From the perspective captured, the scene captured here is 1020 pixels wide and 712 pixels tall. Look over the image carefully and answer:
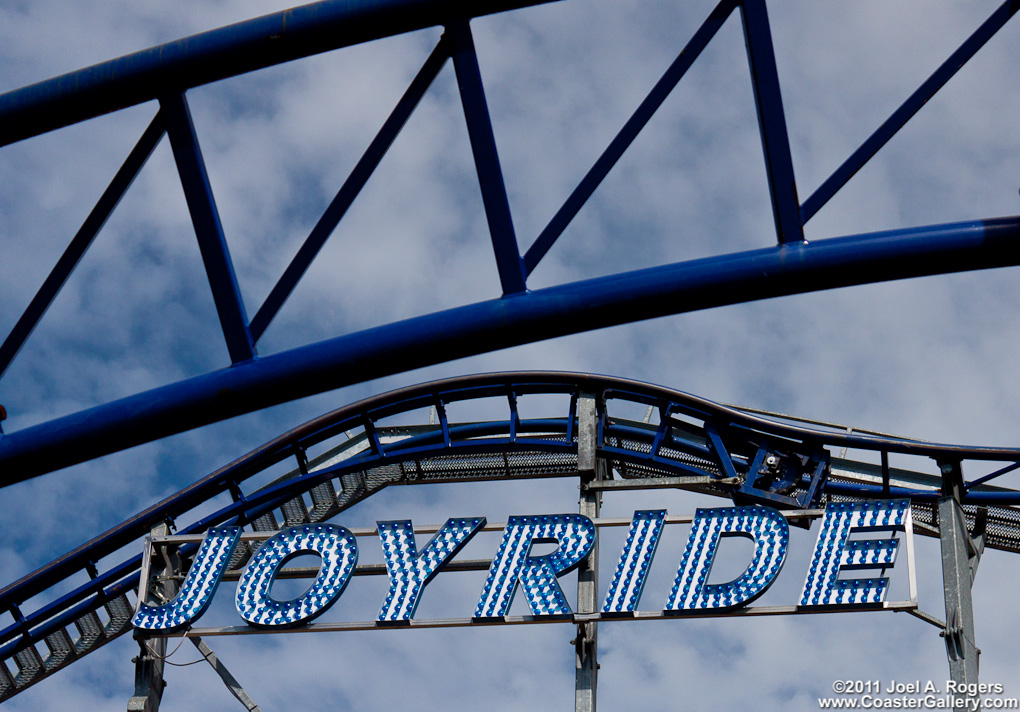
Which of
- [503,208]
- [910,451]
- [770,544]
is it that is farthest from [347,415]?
[503,208]

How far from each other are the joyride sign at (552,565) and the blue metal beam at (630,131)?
10.1m

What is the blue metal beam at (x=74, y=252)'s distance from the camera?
15.2 ft

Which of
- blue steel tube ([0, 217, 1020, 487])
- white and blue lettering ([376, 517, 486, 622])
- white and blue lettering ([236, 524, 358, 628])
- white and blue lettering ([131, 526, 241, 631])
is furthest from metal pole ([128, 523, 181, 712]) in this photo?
blue steel tube ([0, 217, 1020, 487])

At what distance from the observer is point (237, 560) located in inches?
765

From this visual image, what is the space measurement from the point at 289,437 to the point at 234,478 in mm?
1026

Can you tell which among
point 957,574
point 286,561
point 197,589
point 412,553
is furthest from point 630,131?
point 197,589

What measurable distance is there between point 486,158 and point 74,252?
5.49 ft

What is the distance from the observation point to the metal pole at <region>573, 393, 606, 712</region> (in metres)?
14.0

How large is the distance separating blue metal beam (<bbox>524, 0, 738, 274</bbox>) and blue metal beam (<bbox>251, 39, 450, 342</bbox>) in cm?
69

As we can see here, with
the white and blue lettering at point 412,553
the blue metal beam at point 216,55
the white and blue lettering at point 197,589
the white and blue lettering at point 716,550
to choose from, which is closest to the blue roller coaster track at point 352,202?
the blue metal beam at point 216,55

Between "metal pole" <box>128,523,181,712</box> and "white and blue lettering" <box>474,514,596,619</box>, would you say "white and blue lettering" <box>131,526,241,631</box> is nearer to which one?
"metal pole" <box>128,523,181,712</box>

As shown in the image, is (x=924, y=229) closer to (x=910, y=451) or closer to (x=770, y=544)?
(x=770, y=544)

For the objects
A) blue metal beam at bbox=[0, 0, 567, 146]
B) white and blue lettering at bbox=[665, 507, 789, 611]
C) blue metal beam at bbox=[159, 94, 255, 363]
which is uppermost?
white and blue lettering at bbox=[665, 507, 789, 611]

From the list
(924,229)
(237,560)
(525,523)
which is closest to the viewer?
(924,229)
